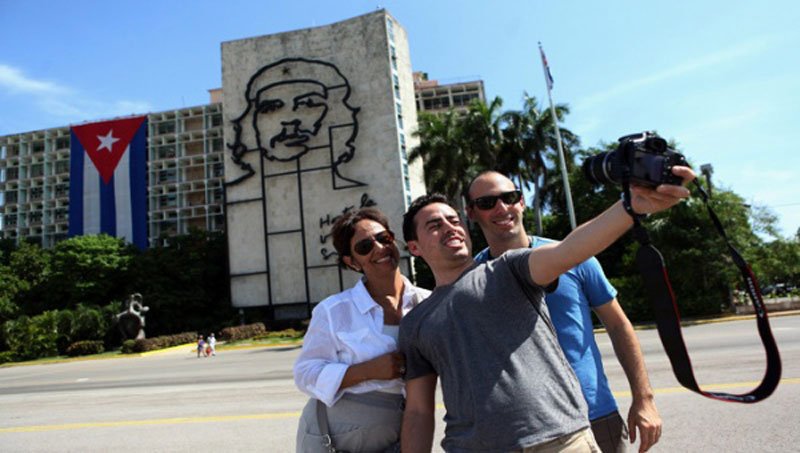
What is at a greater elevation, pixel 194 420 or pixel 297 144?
pixel 297 144

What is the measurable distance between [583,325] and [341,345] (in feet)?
3.89

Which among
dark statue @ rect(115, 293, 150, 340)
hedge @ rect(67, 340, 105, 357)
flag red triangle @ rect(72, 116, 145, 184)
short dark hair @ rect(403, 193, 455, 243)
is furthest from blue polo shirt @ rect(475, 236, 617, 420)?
flag red triangle @ rect(72, 116, 145, 184)

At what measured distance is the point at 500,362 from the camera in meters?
1.96

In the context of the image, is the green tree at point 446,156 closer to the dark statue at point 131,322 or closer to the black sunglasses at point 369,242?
the dark statue at point 131,322

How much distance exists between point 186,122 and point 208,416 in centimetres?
7299

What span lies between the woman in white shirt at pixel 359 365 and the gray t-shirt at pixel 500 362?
306 millimetres

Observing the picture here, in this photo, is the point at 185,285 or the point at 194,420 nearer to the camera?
the point at 194,420

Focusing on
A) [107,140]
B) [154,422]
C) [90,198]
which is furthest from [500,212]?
[107,140]

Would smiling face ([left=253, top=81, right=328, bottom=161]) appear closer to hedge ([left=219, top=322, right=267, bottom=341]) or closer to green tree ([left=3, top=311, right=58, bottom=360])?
hedge ([left=219, top=322, right=267, bottom=341])

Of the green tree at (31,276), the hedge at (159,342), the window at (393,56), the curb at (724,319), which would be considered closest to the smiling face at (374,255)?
the curb at (724,319)

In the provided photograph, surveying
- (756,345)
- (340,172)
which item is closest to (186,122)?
(340,172)

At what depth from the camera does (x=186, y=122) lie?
73188mm

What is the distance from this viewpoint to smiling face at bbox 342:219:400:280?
2613 mm

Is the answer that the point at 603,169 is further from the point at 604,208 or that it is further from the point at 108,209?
the point at 108,209
